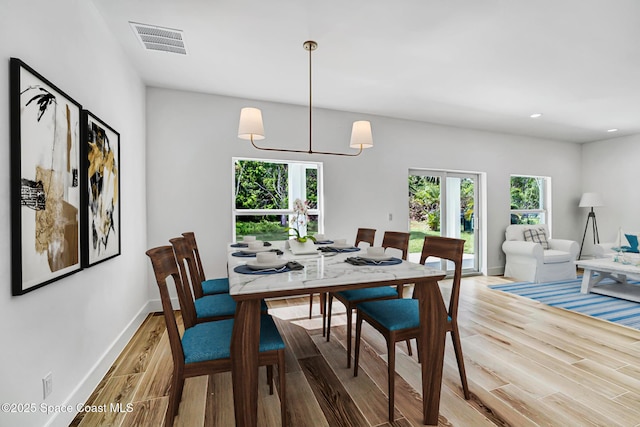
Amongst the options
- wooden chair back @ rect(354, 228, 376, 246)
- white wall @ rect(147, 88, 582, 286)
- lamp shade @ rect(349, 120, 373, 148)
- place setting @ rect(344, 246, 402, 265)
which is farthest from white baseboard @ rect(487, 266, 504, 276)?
place setting @ rect(344, 246, 402, 265)

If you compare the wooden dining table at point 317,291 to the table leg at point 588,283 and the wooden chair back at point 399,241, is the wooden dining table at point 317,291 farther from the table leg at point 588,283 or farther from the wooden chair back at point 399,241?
the table leg at point 588,283

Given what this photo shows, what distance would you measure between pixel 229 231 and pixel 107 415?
7.57 feet

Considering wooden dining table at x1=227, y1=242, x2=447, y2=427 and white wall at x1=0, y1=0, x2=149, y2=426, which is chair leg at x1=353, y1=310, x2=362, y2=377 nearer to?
wooden dining table at x1=227, y1=242, x2=447, y2=427

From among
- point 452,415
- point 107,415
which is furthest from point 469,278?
point 107,415

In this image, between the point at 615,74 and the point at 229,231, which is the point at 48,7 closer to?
the point at 229,231

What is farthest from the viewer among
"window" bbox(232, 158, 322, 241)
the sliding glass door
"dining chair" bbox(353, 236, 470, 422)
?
the sliding glass door

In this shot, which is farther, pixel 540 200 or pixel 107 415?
pixel 540 200

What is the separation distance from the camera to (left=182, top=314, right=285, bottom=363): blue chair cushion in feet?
4.45

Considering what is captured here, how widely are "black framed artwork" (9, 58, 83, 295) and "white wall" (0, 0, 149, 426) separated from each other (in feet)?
0.10

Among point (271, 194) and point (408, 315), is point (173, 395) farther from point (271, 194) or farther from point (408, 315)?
point (271, 194)

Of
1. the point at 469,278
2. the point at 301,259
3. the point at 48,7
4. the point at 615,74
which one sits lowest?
the point at 469,278

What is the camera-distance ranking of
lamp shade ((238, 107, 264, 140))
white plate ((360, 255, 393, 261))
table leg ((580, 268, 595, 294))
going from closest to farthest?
1. white plate ((360, 255, 393, 261))
2. lamp shade ((238, 107, 264, 140))
3. table leg ((580, 268, 595, 294))

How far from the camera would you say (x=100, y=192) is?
2.12 m

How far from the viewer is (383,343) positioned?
8.66 feet
